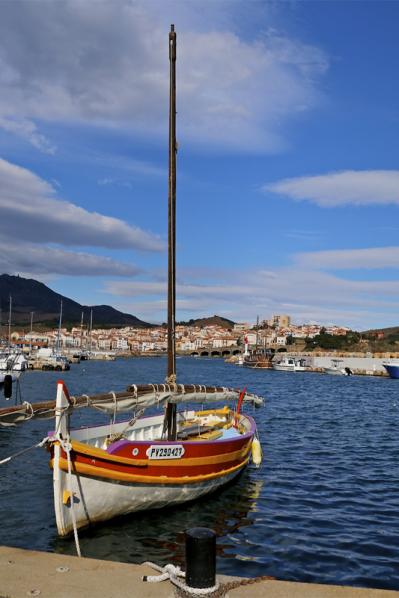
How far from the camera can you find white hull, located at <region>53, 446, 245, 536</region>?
10.5 meters

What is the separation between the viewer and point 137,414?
14938mm

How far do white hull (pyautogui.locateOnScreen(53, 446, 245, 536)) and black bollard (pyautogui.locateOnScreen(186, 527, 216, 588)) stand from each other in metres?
4.70

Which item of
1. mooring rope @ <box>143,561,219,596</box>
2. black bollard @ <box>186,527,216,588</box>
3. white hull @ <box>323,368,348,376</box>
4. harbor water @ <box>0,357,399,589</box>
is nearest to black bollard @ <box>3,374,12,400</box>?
harbor water @ <box>0,357,399,589</box>

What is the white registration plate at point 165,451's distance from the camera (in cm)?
1238

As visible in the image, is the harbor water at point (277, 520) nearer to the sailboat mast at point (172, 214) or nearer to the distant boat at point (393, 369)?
the sailboat mast at point (172, 214)

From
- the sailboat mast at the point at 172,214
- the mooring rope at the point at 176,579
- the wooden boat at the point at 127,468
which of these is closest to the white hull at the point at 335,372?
the wooden boat at the point at 127,468

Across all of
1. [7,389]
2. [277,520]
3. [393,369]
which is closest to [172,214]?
[277,520]

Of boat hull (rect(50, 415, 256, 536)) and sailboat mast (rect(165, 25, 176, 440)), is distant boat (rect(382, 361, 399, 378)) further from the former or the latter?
sailboat mast (rect(165, 25, 176, 440))

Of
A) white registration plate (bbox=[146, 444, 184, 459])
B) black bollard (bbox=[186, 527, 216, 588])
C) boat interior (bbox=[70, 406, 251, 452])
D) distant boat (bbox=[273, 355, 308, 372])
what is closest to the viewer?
black bollard (bbox=[186, 527, 216, 588])

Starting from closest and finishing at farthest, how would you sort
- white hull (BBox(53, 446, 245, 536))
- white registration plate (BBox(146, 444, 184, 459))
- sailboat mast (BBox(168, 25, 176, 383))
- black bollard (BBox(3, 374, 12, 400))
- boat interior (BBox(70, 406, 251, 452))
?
white hull (BBox(53, 446, 245, 536)), white registration plate (BBox(146, 444, 184, 459)), boat interior (BBox(70, 406, 251, 452)), sailboat mast (BBox(168, 25, 176, 383)), black bollard (BBox(3, 374, 12, 400))

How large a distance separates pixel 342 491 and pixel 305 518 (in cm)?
336

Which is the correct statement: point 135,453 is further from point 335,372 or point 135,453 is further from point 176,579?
point 335,372

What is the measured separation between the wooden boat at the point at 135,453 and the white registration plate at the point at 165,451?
0.02 m

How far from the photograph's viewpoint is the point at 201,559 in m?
6.23
